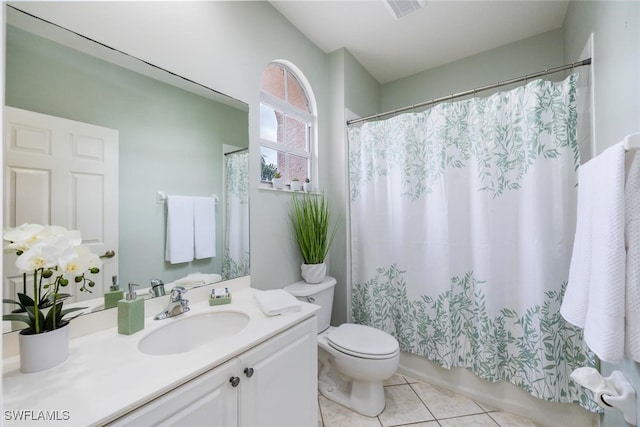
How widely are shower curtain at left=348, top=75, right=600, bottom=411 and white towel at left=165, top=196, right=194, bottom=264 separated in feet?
4.06

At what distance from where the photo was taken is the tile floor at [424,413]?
5.09ft

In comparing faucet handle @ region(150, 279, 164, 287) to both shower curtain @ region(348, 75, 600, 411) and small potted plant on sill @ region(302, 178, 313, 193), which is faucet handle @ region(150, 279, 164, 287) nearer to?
small potted plant on sill @ region(302, 178, 313, 193)

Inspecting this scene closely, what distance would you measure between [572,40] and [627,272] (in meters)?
1.66

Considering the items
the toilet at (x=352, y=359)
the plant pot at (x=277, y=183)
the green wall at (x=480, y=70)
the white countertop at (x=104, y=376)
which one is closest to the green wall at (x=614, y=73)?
the green wall at (x=480, y=70)

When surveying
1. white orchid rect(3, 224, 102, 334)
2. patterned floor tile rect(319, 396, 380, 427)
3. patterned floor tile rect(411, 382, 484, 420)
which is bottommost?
patterned floor tile rect(411, 382, 484, 420)

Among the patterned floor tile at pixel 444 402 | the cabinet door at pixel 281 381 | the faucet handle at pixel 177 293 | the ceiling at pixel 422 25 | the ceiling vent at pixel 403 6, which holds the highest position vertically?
the ceiling at pixel 422 25

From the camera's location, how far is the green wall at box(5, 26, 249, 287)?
0.94 meters

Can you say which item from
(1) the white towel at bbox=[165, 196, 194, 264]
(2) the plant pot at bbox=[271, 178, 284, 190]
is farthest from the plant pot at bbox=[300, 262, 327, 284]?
(1) the white towel at bbox=[165, 196, 194, 264]

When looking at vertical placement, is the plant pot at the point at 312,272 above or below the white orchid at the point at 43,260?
below

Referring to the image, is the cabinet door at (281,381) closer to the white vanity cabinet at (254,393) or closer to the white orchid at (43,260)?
the white vanity cabinet at (254,393)

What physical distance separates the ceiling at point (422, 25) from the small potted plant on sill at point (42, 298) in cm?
175

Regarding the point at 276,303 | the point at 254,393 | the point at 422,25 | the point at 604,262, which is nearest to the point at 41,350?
the point at 254,393

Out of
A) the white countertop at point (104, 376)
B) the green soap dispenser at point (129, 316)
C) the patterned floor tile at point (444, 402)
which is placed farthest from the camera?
A: the patterned floor tile at point (444, 402)

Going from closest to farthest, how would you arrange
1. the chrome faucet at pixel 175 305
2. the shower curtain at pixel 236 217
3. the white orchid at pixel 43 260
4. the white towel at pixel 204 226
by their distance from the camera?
the white orchid at pixel 43 260
the chrome faucet at pixel 175 305
the white towel at pixel 204 226
the shower curtain at pixel 236 217
